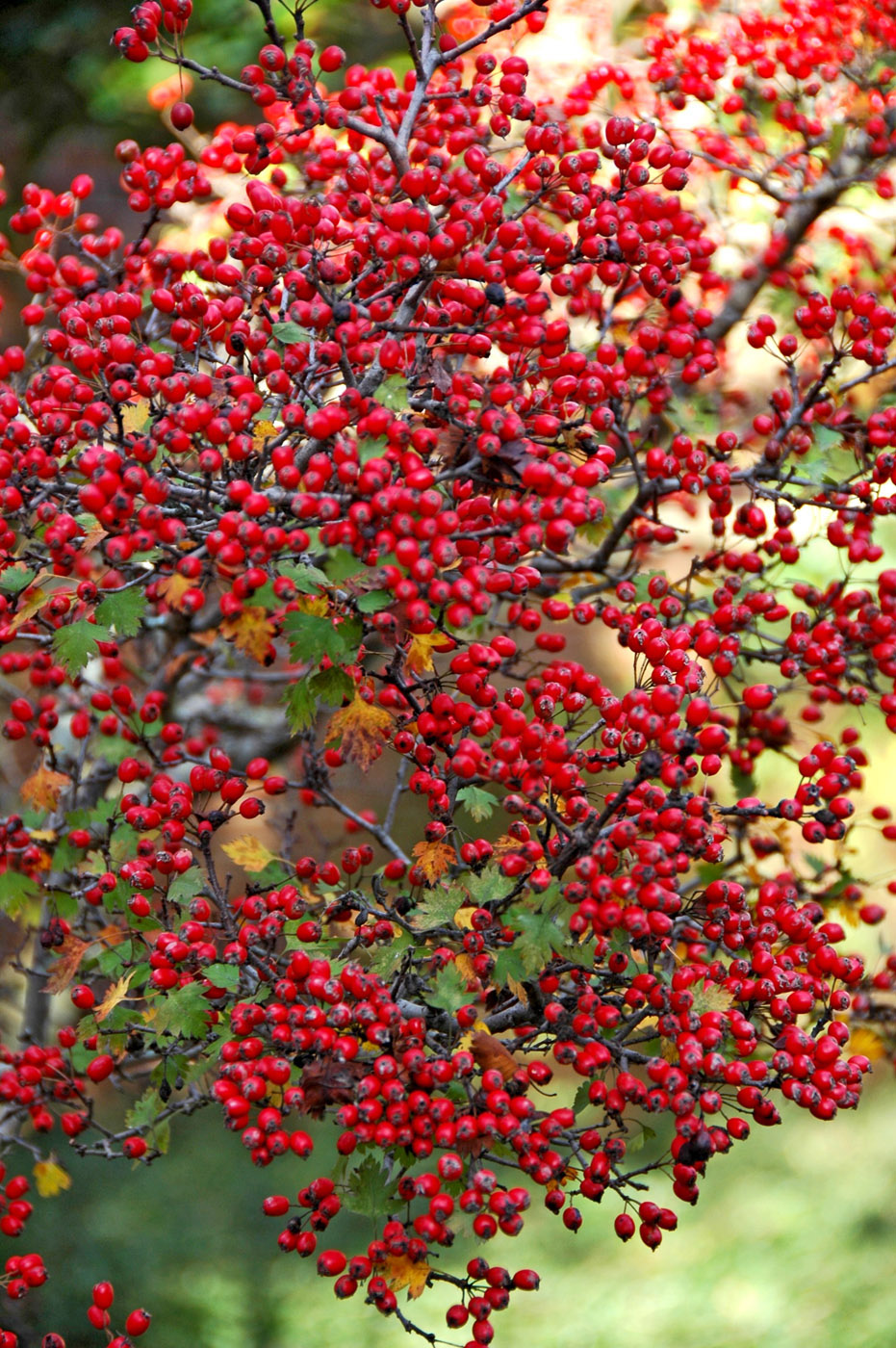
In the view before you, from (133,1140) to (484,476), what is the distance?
1811 mm

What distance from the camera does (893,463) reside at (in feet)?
9.48

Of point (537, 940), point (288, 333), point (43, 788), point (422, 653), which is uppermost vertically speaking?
point (288, 333)

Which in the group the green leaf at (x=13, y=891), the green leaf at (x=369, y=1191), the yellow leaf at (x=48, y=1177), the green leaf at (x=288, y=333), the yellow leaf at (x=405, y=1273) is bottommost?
the yellow leaf at (x=48, y=1177)

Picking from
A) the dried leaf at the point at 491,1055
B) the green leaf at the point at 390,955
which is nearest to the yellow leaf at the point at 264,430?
the green leaf at the point at 390,955

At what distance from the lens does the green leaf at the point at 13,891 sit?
3.08 metres

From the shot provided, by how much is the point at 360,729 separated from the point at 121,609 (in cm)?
61

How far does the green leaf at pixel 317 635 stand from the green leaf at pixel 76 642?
479 mm

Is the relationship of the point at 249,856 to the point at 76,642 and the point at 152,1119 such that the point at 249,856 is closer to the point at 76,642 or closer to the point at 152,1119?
the point at 152,1119

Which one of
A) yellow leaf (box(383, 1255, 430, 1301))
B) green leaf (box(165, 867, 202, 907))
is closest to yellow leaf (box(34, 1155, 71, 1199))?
green leaf (box(165, 867, 202, 907))

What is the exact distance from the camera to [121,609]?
7.93 ft

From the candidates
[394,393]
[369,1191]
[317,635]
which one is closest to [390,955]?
[369,1191]

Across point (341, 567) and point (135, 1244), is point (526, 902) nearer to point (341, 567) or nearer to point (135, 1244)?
point (341, 567)

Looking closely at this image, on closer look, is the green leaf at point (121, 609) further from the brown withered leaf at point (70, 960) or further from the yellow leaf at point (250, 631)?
the brown withered leaf at point (70, 960)

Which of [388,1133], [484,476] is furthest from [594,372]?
[388,1133]
